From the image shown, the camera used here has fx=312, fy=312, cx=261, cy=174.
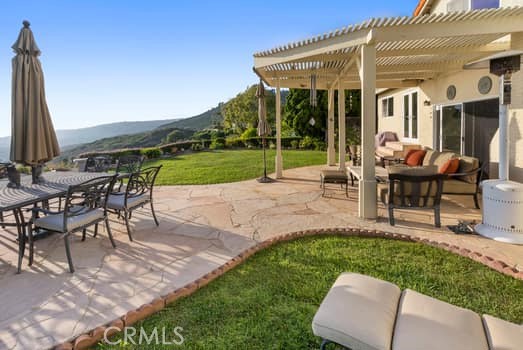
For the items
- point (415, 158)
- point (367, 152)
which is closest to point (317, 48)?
point (367, 152)

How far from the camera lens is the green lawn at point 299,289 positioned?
100 inches

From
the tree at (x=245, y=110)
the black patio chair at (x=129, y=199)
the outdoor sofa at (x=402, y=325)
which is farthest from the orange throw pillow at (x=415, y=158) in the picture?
the tree at (x=245, y=110)

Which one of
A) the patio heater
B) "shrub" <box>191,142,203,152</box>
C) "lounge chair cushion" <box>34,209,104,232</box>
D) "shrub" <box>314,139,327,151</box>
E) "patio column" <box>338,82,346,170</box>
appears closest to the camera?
"lounge chair cushion" <box>34,209,104,232</box>

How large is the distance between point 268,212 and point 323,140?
1443 centimetres

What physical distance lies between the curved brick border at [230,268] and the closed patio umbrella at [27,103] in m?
3.11

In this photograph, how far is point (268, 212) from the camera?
20.0 feet

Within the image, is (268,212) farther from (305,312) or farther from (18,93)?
(18,93)

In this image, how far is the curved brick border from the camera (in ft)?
8.20

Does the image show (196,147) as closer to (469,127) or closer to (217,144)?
(217,144)

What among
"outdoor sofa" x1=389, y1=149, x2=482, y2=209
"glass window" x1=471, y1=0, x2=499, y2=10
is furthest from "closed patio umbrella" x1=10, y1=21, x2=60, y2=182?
"glass window" x1=471, y1=0, x2=499, y2=10

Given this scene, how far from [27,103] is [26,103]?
2cm

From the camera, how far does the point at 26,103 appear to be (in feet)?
14.7

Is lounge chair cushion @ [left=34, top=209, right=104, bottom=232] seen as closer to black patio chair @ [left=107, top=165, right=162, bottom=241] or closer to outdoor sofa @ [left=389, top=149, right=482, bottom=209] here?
black patio chair @ [left=107, top=165, right=162, bottom=241]

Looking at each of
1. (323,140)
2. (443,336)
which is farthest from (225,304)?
(323,140)
